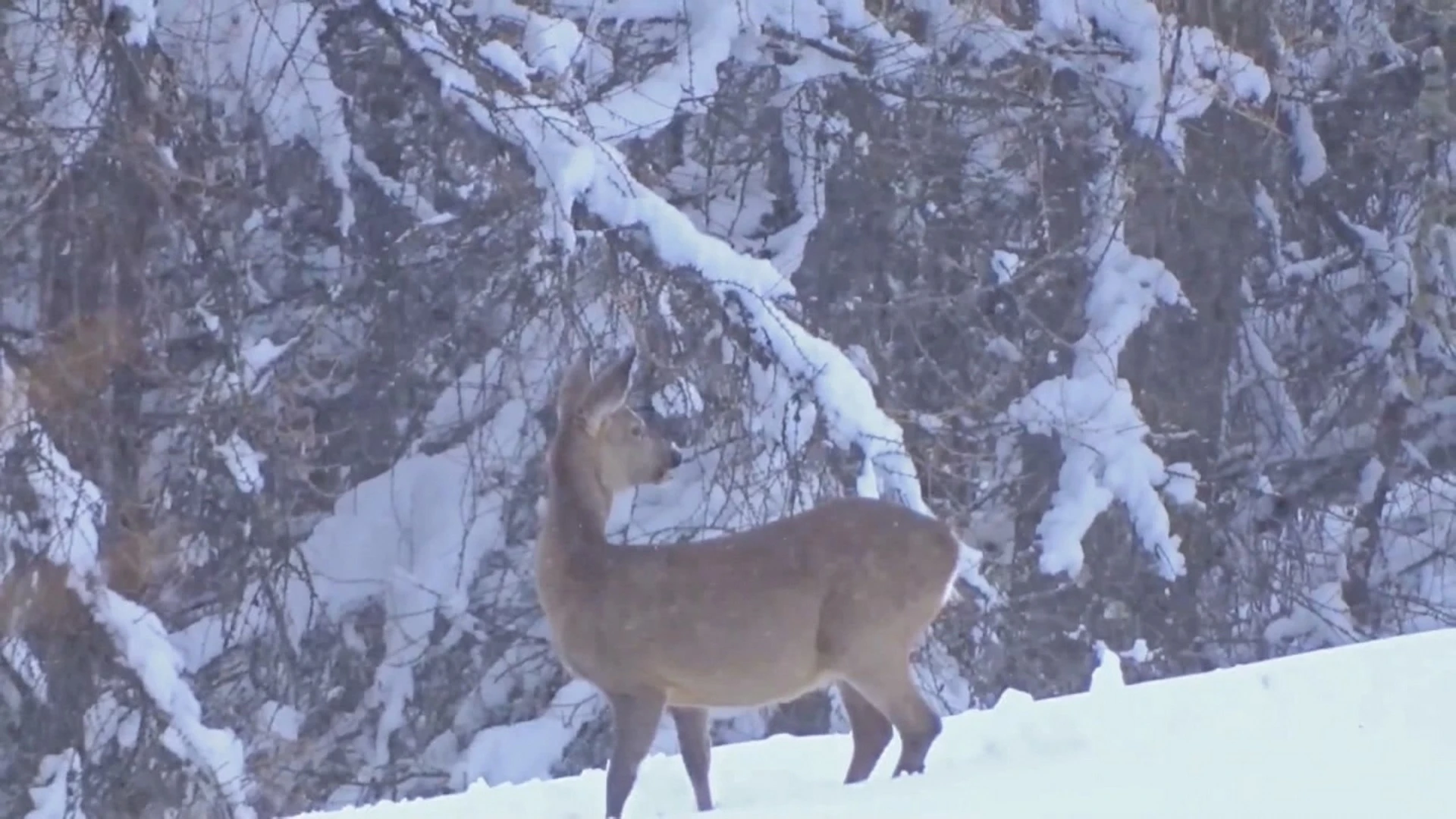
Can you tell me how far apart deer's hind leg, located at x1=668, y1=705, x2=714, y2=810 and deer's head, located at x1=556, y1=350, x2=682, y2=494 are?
849mm

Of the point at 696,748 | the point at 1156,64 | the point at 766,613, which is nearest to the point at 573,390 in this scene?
the point at 766,613

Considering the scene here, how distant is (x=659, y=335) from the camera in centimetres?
968

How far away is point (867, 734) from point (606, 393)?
4.21 feet

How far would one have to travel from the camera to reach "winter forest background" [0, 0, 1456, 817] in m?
9.66

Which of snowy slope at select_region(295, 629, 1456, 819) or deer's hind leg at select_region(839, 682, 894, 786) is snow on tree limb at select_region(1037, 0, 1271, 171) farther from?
deer's hind leg at select_region(839, 682, 894, 786)

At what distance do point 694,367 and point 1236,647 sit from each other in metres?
4.83

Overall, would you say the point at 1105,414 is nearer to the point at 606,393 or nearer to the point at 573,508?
the point at 606,393

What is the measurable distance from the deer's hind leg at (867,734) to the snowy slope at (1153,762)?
6cm

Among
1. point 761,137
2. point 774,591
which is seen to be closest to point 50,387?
point 761,137

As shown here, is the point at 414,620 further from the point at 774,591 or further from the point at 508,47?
the point at 774,591

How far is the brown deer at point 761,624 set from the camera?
6516 millimetres

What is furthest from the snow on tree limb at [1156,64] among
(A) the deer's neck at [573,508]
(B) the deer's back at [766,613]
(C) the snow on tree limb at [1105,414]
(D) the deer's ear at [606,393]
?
(B) the deer's back at [766,613]

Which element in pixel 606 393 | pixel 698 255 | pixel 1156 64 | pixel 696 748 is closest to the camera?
pixel 696 748

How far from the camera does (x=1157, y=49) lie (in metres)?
11.7
